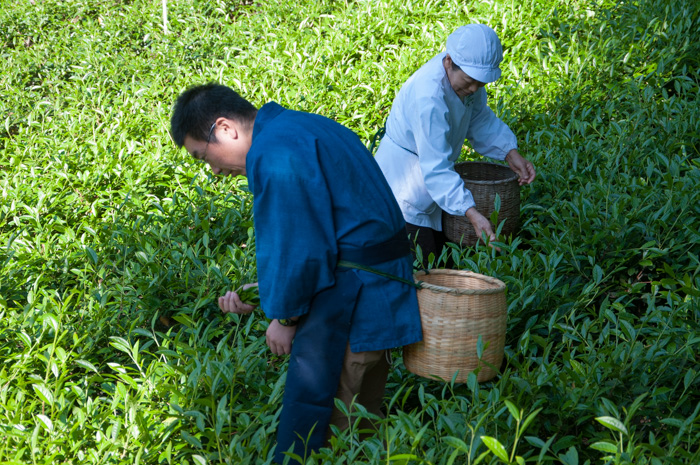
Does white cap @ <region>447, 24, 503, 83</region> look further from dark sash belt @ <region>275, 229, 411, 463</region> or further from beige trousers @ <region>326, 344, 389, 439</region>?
beige trousers @ <region>326, 344, 389, 439</region>

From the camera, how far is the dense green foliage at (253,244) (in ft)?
6.98

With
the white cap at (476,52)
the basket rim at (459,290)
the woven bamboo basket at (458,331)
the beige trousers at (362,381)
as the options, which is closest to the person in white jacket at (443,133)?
the white cap at (476,52)

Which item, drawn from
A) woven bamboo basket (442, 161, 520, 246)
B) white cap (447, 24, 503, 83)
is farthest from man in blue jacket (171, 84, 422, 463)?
woven bamboo basket (442, 161, 520, 246)

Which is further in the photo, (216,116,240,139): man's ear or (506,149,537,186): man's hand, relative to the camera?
(506,149,537,186): man's hand

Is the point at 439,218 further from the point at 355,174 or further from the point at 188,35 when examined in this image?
the point at 188,35

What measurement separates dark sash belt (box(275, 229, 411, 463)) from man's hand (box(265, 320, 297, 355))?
41 mm

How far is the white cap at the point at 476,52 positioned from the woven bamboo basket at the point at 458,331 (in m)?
1.05

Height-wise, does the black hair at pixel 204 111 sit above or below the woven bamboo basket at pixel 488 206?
above

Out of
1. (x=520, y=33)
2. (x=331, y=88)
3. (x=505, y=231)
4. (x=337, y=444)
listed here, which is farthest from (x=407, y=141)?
(x=520, y=33)

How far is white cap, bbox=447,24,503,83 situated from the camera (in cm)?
274

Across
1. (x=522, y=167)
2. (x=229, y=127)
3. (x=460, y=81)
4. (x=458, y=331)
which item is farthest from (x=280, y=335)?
(x=522, y=167)

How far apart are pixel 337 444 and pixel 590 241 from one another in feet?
5.85

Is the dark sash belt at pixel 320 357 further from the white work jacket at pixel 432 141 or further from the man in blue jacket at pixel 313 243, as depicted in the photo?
the white work jacket at pixel 432 141

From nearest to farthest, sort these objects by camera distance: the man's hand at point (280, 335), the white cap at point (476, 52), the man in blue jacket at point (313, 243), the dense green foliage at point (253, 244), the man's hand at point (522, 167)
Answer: the man in blue jacket at point (313, 243), the man's hand at point (280, 335), the dense green foliage at point (253, 244), the white cap at point (476, 52), the man's hand at point (522, 167)
